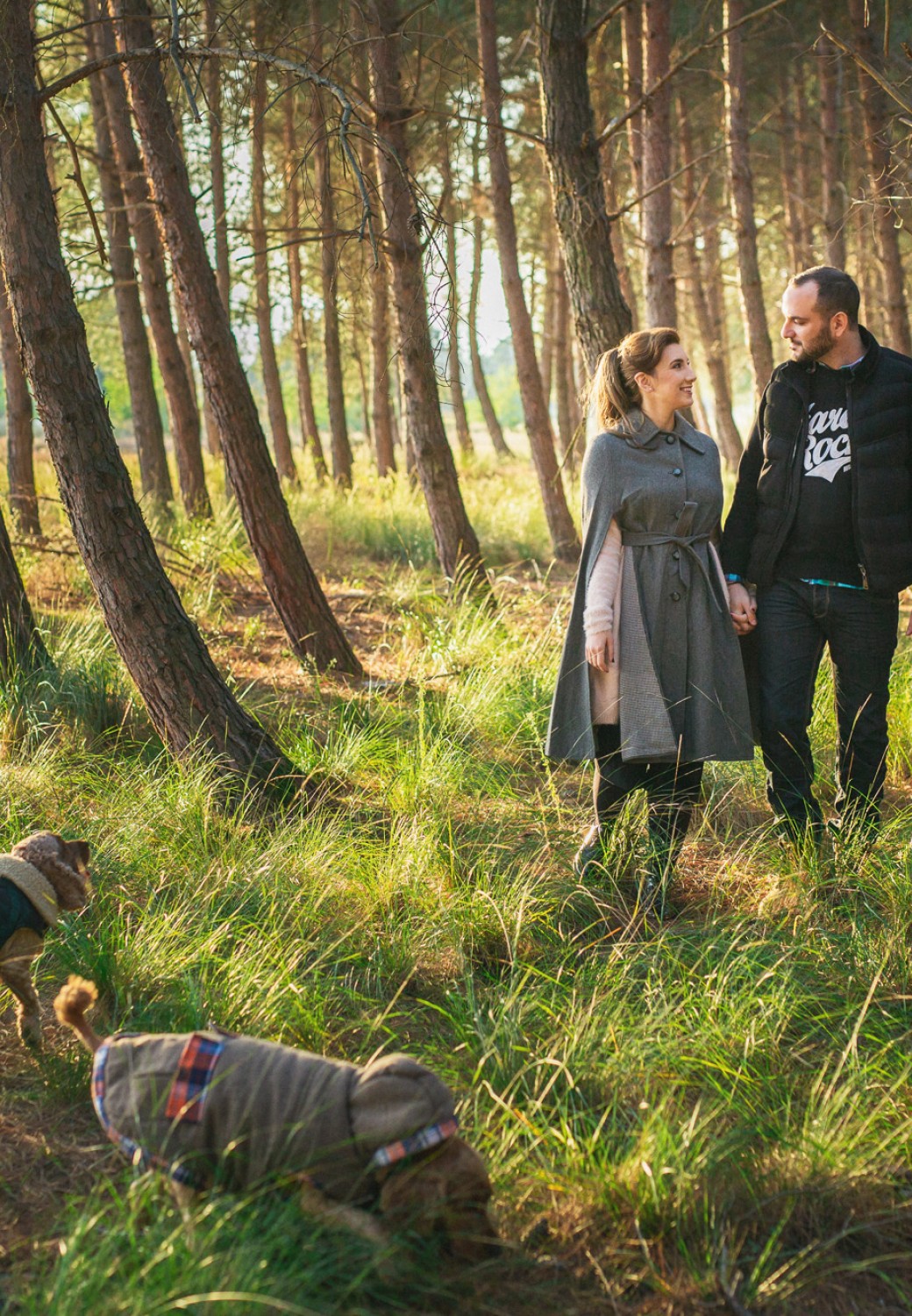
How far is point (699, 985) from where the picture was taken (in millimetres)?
3227

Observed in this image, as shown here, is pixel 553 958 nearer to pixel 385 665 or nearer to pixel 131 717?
pixel 131 717

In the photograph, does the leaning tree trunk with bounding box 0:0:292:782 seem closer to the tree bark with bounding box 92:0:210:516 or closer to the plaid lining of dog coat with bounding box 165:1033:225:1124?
the plaid lining of dog coat with bounding box 165:1033:225:1124

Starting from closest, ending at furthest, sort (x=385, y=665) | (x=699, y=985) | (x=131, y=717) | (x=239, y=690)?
(x=699, y=985) → (x=131, y=717) → (x=239, y=690) → (x=385, y=665)

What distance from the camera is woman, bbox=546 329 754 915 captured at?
3.73 meters

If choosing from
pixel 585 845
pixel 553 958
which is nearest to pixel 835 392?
pixel 585 845

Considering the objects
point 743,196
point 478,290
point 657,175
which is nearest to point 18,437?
point 657,175

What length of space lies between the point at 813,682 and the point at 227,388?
4.15 meters

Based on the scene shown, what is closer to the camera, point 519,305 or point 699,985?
point 699,985

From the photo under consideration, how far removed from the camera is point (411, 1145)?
87.0 inches

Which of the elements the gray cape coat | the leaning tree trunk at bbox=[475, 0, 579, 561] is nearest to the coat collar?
the gray cape coat

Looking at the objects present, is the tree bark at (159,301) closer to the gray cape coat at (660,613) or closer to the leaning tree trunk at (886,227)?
the leaning tree trunk at (886,227)

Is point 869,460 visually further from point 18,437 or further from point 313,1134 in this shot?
point 18,437

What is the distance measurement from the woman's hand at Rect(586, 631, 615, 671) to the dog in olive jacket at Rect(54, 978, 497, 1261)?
173 cm

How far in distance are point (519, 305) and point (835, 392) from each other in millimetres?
8139
